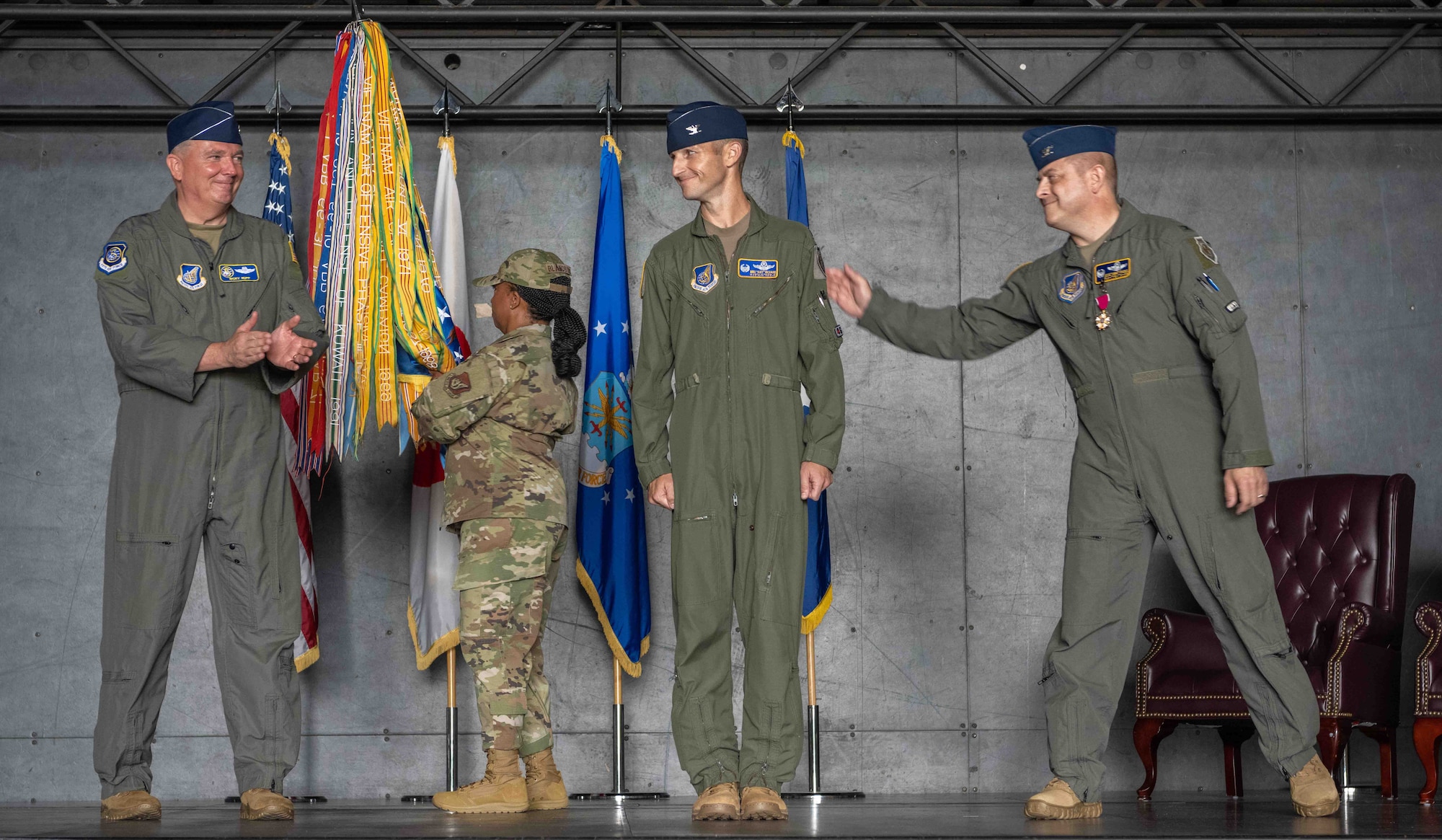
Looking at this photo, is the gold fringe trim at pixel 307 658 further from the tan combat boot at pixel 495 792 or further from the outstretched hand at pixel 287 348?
the outstretched hand at pixel 287 348

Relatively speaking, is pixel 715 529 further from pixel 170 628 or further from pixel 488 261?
pixel 488 261

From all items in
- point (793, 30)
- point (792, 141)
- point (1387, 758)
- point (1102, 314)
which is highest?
point (793, 30)

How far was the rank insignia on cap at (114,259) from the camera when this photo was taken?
3.74 meters

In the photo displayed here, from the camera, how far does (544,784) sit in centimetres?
411

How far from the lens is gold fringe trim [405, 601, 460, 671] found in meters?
5.04

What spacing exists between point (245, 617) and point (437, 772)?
193 cm

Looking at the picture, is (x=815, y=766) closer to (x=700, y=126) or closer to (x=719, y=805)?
(x=719, y=805)

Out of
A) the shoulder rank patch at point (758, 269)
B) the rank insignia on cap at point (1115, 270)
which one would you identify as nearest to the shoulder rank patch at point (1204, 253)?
the rank insignia on cap at point (1115, 270)

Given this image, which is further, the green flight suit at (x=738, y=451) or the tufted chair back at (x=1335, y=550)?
the tufted chair back at (x=1335, y=550)

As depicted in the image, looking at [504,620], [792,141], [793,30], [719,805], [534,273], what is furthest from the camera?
[793,30]

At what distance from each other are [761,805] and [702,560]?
666mm

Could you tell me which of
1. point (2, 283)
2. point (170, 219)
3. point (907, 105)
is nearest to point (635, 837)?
point (170, 219)

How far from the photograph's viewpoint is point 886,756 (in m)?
5.50

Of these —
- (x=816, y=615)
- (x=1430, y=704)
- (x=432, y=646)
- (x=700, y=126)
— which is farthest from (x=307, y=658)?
(x=1430, y=704)
